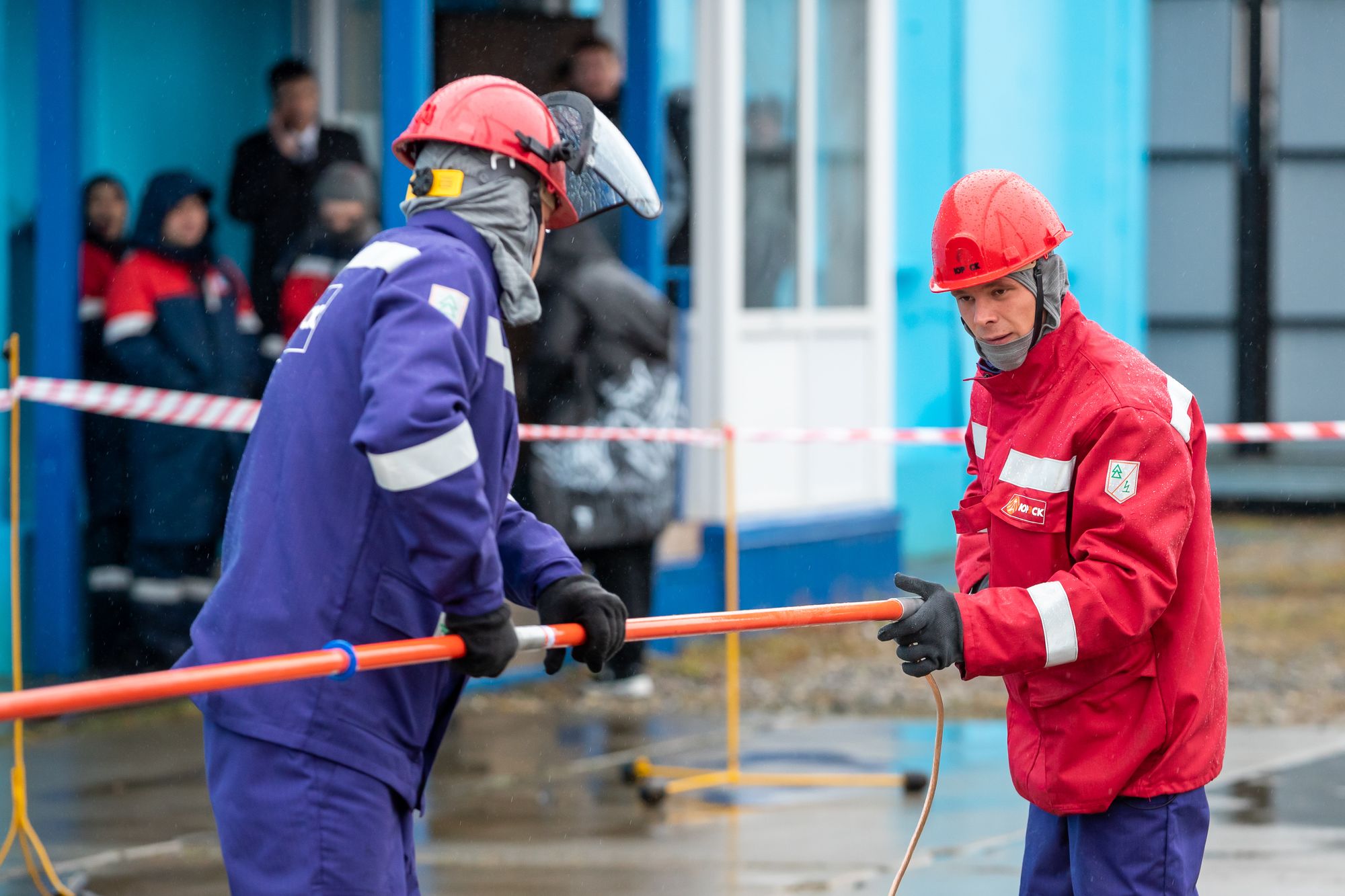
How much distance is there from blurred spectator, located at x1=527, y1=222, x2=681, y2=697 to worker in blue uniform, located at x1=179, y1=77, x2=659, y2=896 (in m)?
4.84

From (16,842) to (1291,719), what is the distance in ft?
16.9

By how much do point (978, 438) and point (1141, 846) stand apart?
843 millimetres

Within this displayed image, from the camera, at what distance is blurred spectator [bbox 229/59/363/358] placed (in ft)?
28.1

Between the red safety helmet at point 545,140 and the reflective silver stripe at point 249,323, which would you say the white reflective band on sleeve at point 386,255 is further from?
the reflective silver stripe at point 249,323

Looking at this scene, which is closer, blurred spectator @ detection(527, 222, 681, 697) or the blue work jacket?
the blue work jacket

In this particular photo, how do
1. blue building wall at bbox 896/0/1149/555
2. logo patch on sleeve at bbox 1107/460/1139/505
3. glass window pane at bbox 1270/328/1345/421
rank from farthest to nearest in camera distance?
glass window pane at bbox 1270/328/1345/421 → blue building wall at bbox 896/0/1149/555 → logo patch on sleeve at bbox 1107/460/1139/505

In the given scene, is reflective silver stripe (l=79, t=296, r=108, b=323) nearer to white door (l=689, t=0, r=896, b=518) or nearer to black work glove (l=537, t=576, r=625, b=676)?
white door (l=689, t=0, r=896, b=518)

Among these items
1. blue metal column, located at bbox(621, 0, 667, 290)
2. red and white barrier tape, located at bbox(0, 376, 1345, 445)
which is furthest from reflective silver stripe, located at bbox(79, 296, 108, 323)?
blue metal column, located at bbox(621, 0, 667, 290)

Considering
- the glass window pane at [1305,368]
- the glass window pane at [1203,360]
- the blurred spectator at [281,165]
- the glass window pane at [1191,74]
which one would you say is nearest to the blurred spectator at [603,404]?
the blurred spectator at [281,165]

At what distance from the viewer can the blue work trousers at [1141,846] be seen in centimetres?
333

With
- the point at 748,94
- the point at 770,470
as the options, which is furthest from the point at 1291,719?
the point at 748,94

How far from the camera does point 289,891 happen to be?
3047mm

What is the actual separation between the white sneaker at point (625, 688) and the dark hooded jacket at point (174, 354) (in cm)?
187

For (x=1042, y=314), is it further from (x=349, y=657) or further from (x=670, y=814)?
(x=670, y=814)
